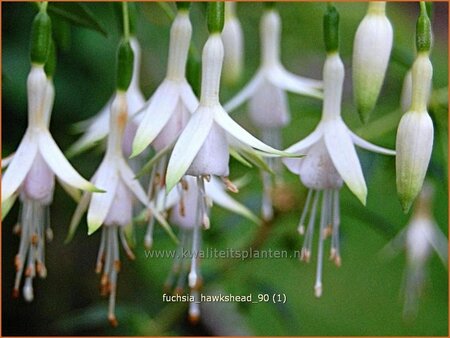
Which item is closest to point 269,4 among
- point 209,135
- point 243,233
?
point 209,135

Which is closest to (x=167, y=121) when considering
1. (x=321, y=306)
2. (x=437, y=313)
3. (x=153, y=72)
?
(x=153, y=72)

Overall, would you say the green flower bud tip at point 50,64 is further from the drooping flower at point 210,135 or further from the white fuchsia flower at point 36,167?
the drooping flower at point 210,135

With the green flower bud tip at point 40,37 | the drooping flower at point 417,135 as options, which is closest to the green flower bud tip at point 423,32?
the drooping flower at point 417,135

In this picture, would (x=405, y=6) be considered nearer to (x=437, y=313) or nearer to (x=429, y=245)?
(x=437, y=313)

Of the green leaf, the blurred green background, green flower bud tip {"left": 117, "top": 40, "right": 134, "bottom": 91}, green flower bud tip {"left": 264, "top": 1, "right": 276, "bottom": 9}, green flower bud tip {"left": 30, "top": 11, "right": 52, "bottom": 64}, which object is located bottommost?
the blurred green background

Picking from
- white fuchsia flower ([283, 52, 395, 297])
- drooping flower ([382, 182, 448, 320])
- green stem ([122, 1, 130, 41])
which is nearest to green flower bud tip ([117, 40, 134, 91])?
green stem ([122, 1, 130, 41])

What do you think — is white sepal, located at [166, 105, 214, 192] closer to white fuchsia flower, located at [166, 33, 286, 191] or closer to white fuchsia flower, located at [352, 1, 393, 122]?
white fuchsia flower, located at [166, 33, 286, 191]
